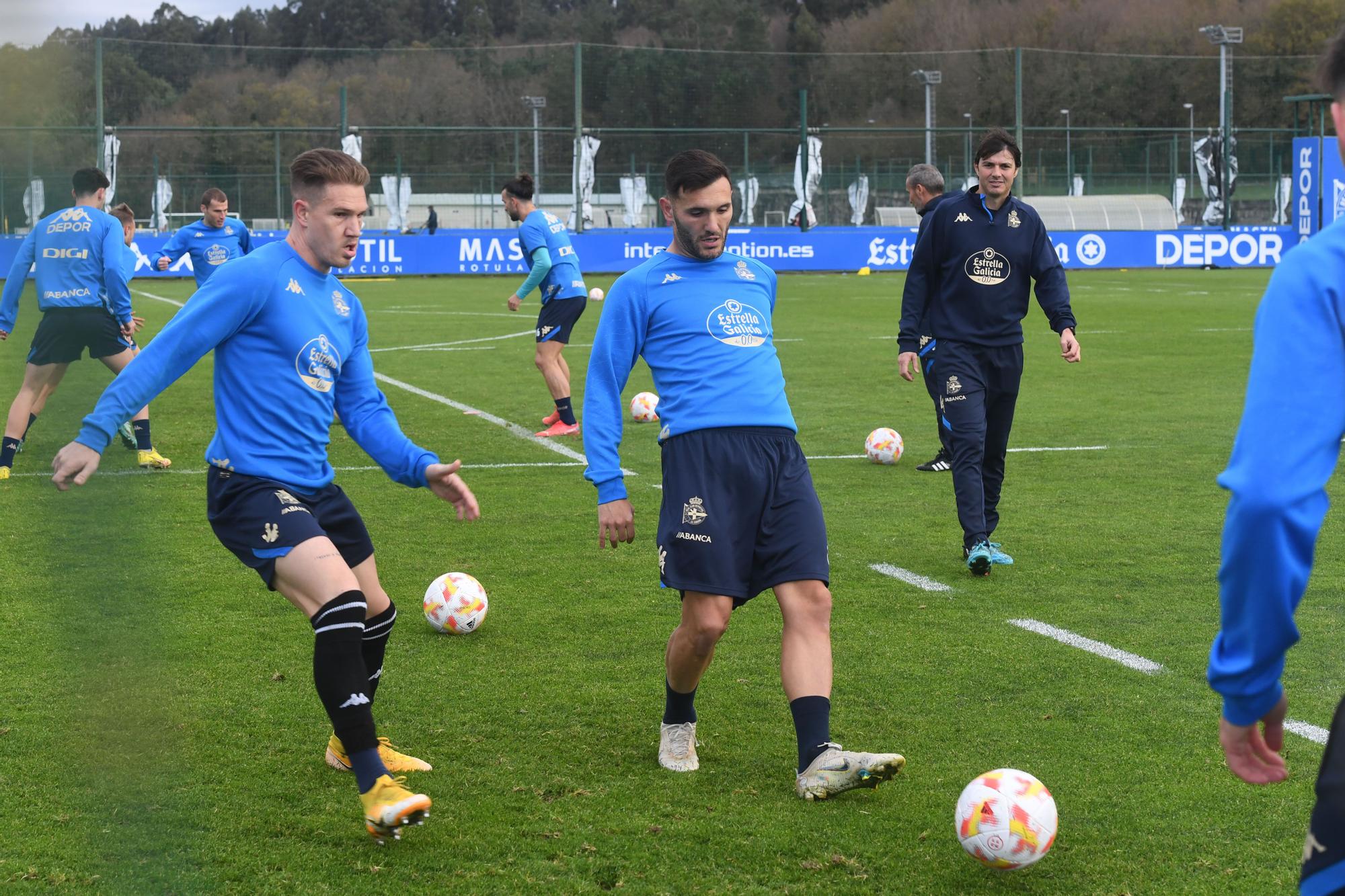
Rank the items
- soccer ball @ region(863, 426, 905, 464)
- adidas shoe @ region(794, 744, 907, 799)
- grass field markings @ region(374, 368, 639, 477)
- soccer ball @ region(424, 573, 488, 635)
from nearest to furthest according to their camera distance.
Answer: adidas shoe @ region(794, 744, 907, 799), soccer ball @ region(424, 573, 488, 635), soccer ball @ region(863, 426, 905, 464), grass field markings @ region(374, 368, 639, 477)

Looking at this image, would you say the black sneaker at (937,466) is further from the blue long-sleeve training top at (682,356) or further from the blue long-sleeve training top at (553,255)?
the blue long-sleeve training top at (682,356)

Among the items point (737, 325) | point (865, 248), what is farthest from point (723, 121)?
point (737, 325)

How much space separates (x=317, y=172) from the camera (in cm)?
425

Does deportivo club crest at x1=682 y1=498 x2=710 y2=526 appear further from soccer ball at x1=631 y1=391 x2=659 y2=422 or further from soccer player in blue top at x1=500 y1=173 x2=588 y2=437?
soccer ball at x1=631 y1=391 x2=659 y2=422

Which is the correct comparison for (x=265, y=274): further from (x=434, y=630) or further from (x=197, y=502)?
(x=197, y=502)

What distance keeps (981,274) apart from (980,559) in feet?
4.76

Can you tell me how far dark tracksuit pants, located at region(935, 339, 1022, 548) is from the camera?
722 cm

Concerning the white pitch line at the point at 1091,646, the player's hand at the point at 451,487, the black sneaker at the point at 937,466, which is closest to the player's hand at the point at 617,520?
the player's hand at the point at 451,487

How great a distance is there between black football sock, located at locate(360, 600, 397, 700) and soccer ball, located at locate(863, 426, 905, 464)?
247 inches

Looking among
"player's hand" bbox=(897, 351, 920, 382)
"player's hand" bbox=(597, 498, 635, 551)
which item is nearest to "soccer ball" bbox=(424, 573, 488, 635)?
"player's hand" bbox=(597, 498, 635, 551)

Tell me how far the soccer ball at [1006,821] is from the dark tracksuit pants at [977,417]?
10.9 feet

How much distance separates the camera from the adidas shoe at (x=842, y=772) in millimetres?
4152

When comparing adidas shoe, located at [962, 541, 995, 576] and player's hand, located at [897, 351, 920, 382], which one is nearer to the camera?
adidas shoe, located at [962, 541, 995, 576]

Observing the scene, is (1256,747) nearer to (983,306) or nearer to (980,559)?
Result: (980,559)
